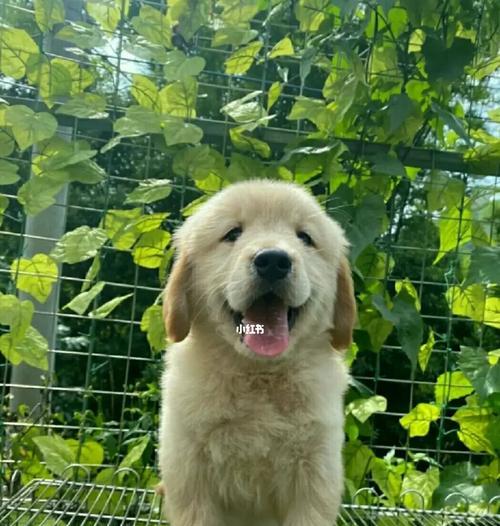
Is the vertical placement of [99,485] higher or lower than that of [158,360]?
lower

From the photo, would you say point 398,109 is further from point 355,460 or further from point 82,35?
point 355,460

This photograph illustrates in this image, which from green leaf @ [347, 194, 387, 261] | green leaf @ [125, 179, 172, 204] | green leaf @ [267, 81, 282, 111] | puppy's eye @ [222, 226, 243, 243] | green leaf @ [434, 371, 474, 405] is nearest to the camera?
puppy's eye @ [222, 226, 243, 243]

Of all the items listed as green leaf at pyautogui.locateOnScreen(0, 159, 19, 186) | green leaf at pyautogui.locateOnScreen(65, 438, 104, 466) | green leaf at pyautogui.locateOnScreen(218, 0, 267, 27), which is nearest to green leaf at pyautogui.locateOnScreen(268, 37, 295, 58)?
green leaf at pyautogui.locateOnScreen(218, 0, 267, 27)

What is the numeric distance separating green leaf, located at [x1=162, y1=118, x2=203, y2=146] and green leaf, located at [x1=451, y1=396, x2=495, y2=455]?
129 cm

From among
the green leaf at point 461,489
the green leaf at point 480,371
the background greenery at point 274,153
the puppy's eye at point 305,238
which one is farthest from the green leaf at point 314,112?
the green leaf at point 461,489

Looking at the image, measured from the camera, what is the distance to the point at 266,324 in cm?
140

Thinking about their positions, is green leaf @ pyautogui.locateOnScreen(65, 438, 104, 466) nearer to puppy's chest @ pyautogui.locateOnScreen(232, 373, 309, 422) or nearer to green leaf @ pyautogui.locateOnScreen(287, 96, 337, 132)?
puppy's chest @ pyautogui.locateOnScreen(232, 373, 309, 422)

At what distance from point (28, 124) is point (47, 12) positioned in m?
0.38

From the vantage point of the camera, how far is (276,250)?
1.34 meters

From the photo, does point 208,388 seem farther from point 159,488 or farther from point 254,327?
point 159,488

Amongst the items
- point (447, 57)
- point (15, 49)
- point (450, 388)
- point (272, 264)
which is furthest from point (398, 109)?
point (15, 49)

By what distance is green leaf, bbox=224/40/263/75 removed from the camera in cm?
219

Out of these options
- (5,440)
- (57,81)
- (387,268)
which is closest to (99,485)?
(5,440)

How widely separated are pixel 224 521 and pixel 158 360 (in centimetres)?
94
